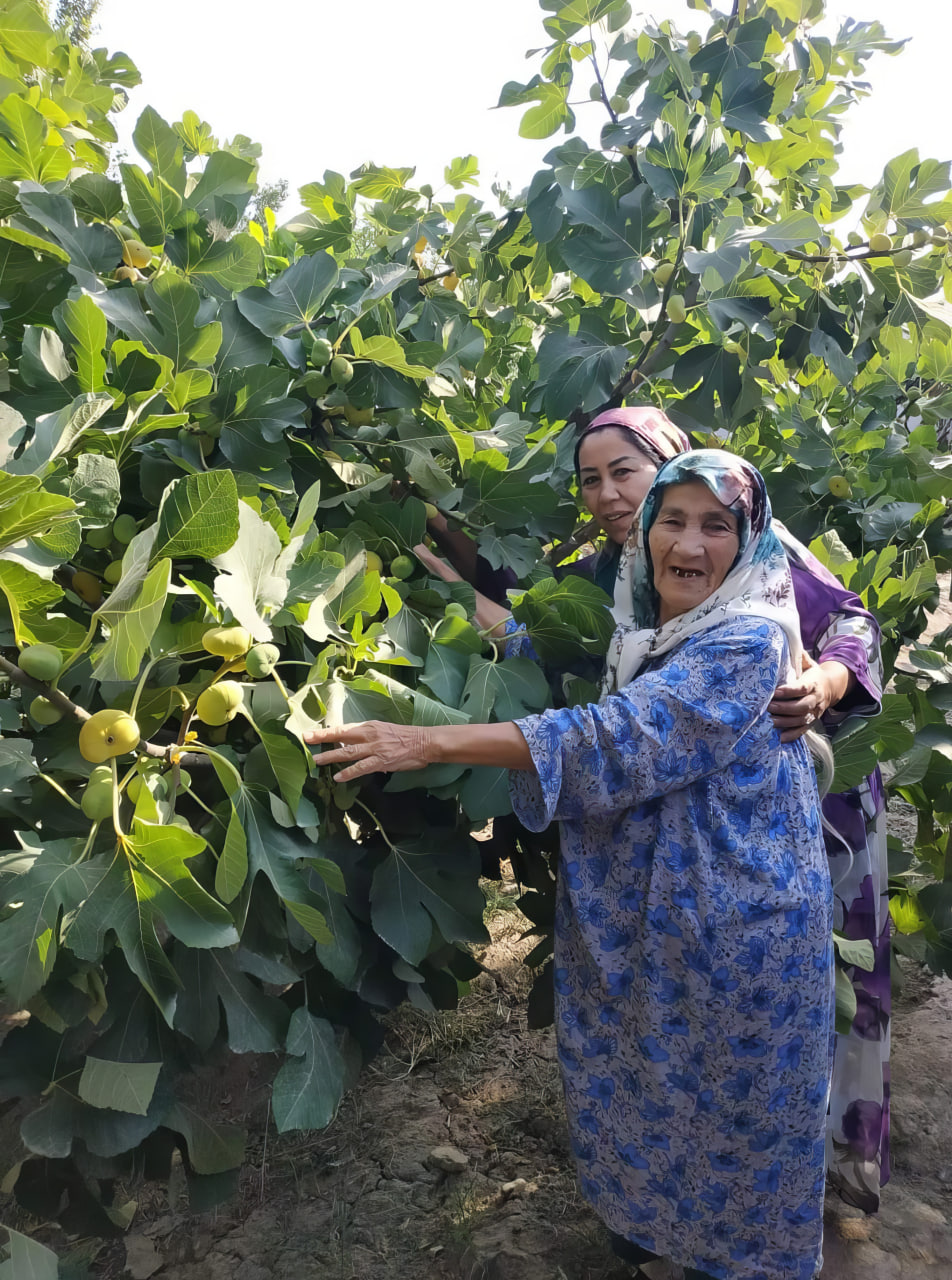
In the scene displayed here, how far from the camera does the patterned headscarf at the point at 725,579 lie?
1.70 m

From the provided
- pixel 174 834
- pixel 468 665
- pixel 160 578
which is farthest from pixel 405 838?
pixel 160 578

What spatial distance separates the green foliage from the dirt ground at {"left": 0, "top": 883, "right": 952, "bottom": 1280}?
2.13 ft

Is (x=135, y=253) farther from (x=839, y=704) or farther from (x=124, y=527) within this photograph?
(x=839, y=704)

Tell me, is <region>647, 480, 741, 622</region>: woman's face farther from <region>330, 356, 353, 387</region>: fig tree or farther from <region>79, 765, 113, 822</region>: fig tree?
<region>79, 765, 113, 822</region>: fig tree

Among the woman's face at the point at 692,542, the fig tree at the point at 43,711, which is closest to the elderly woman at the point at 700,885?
the woman's face at the point at 692,542

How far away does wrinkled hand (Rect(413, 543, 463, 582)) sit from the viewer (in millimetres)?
1964

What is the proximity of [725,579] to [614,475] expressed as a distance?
43 cm

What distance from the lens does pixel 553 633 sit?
1826 millimetres

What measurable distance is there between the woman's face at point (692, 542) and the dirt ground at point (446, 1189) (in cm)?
164

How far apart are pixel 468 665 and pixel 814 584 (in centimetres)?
88

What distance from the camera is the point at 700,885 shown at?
173 centimetres

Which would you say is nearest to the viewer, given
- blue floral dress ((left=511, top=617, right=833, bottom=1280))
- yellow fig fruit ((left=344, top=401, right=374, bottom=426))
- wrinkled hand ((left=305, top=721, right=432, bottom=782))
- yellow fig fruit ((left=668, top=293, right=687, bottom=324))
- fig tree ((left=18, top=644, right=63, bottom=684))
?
fig tree ((left=18, top=644, right=63, bottom=684))

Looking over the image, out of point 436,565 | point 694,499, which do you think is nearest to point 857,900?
point 694,499

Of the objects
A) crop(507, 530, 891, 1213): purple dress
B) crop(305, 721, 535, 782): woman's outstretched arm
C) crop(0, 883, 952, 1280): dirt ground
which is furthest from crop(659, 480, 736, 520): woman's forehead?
crop(0, 883, 952, 1280): dirt ground
